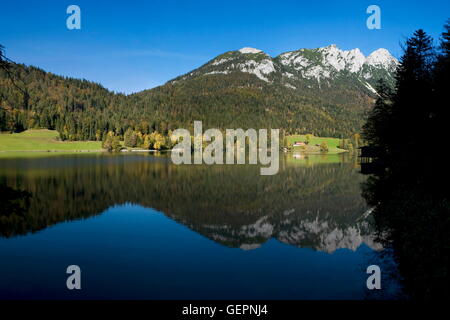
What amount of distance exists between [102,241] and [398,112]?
1434 inches

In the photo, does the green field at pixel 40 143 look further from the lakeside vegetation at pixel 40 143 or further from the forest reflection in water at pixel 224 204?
the forest reflection in water at pixel 224 204

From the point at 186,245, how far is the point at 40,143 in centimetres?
16883

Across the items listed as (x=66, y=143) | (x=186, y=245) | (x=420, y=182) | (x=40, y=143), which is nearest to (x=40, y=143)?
(x=40, y=143)

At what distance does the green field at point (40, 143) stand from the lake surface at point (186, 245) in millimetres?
126524

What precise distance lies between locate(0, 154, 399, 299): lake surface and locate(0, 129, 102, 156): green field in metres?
127

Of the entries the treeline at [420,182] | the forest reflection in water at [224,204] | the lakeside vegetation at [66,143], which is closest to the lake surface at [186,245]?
the forest reflection in water at [224,204]

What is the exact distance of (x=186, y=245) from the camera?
22.3 meters

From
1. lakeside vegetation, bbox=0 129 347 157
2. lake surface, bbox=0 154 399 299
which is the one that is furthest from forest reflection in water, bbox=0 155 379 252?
lakeside vegetation, bbox=0 129 347 157

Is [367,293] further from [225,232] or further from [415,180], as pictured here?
[415,180]

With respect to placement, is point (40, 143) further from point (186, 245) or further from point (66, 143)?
point (186, 245)

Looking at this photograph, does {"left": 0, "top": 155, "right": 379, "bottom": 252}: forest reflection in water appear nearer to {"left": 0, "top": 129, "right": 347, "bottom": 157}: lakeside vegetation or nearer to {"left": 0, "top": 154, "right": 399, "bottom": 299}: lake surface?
{"left": 0, "top": 154, "right": 399, "bottom": 299}: lake surface

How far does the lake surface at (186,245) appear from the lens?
14766 mm
